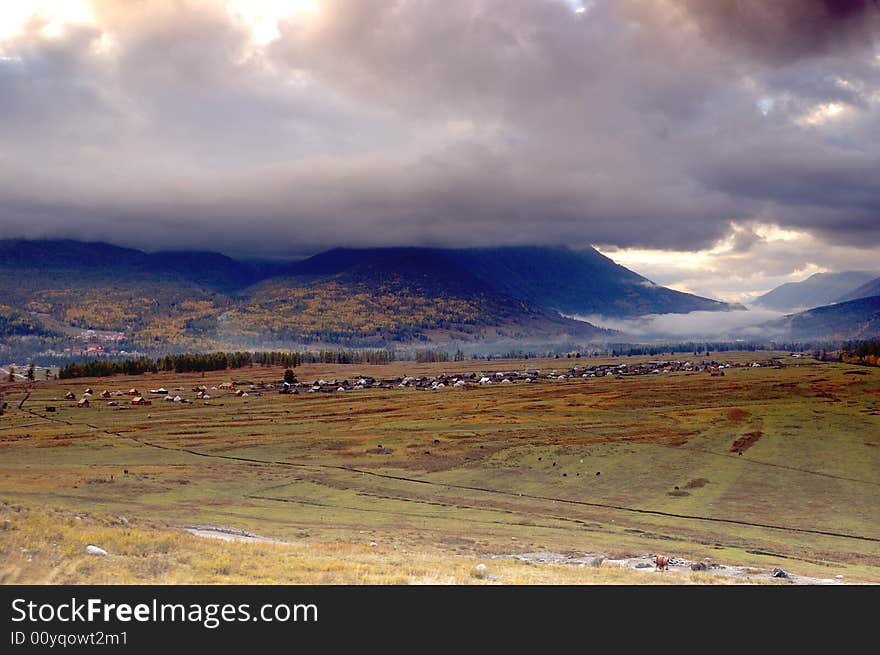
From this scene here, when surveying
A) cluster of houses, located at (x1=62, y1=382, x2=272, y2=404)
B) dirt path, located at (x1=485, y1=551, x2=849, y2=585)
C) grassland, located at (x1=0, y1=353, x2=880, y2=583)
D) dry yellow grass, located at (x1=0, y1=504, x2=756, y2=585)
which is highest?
dry yellow grass, located at (x1=0, y1=504, x2=756, y2=585)

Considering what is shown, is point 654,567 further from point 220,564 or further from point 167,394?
point 167,394

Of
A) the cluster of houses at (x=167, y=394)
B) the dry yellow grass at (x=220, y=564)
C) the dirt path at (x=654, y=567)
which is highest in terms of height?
the dry yellow grass at (x=220, y=564)

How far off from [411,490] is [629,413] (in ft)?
213

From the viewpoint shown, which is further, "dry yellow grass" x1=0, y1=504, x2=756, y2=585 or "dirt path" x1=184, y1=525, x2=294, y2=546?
"dirt path" x1=184, y1=525, x2=294, y2=546

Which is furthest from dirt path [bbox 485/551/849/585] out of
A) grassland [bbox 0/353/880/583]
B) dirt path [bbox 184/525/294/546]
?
dirt path [bbox 184/525/294/546]

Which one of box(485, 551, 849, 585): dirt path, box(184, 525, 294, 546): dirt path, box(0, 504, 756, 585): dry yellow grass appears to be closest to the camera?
box(0, 504, 756, 585): dry yellow grass

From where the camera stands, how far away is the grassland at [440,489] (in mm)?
26109

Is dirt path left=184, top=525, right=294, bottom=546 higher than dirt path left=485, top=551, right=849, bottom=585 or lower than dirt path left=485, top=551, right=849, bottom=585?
lower

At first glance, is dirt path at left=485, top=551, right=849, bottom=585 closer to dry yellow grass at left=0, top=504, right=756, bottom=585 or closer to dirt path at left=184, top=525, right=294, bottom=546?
dry yellow grass at left=0, top=504, right=756, bottom=585

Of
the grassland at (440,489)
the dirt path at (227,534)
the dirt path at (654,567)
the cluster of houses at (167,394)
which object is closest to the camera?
the grassland at (440,489)

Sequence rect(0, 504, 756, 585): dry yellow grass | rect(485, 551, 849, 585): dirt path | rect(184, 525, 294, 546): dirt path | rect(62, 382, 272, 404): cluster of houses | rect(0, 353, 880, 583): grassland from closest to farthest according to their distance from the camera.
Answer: rect(0, 504, 756, 585): dry yellow grass < rect(0, 353, 880, 583): grassland < rect(485, 551, 849, 585): dirt path < rect(184, 525, 294, 546): dirt path < rect(62, 382, 272, 404): cluster of houses

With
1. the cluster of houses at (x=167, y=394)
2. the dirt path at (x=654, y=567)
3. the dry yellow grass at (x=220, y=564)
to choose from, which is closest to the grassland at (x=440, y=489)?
the dry yellow grass at (x=220, y=564)

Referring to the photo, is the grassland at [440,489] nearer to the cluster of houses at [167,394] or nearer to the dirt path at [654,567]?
the dirt path at [654,567]

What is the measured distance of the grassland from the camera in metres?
26.1
